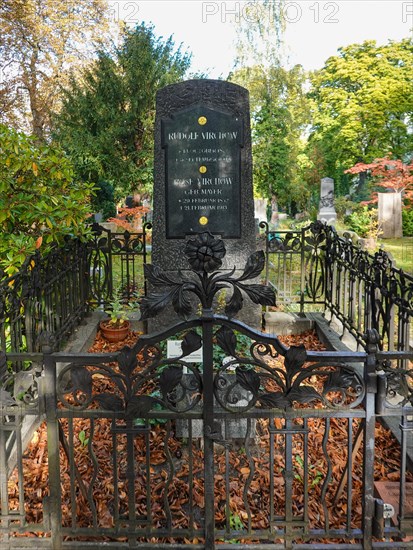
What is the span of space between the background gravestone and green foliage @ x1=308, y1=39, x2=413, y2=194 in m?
23.2

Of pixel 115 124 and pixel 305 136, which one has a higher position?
pixel 305 136

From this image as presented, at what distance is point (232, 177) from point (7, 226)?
2.48 metres

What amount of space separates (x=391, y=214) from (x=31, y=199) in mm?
16750

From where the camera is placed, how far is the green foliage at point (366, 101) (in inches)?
1030

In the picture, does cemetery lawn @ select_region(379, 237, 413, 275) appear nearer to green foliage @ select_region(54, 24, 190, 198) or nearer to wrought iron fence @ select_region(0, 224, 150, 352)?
wrought iron fence @ select_region(0, 224, 150, 352)

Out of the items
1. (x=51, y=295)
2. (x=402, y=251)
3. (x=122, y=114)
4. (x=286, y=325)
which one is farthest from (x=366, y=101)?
(x=51, y=295)

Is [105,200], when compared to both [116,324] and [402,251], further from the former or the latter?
[116,324]

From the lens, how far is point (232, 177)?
568cm

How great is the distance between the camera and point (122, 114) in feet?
57.0

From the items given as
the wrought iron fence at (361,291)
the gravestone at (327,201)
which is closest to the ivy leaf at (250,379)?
the wrought iron fence at (361,291)

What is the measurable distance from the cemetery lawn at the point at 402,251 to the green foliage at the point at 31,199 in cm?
712

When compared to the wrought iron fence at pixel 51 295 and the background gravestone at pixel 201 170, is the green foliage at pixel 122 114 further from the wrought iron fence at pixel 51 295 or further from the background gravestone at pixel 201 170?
the background gravestone at pixel 201 170

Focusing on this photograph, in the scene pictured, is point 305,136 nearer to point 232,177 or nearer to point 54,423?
point 232,177

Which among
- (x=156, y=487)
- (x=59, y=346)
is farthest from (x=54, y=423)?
(x=59, y=346)
